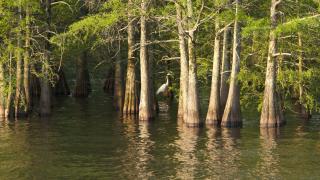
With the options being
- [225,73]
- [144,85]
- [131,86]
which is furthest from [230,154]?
[131,86]

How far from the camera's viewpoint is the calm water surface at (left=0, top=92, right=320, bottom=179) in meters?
28.3

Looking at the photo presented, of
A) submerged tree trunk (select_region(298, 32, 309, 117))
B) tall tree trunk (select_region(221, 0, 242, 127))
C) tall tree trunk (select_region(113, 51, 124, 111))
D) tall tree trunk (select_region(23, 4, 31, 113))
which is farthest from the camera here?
tall tree trunk (select_region(113, 51, 124, 111))

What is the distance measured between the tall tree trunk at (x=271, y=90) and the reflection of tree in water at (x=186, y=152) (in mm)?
3814

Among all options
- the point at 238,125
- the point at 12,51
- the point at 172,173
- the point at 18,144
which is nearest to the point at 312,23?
the point at 238,125

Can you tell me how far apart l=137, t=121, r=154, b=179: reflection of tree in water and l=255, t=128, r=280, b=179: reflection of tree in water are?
413cm

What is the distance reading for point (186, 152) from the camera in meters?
33.3

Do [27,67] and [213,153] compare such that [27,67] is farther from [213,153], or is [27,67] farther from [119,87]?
[213,153]

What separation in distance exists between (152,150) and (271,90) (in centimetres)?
950

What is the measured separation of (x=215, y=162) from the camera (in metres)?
30.5

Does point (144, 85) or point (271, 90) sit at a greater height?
point (144, 85)

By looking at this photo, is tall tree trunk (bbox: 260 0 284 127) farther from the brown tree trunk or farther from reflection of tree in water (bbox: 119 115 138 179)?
the brown tree trunk

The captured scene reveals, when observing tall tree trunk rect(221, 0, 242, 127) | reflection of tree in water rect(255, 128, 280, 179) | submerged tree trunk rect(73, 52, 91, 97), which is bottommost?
reflection of tree in water rect(255, 128, 280, 179)

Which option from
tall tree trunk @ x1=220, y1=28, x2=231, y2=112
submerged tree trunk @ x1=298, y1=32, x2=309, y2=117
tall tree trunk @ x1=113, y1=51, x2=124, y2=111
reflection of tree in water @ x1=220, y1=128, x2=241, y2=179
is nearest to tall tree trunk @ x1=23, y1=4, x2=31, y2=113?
tall tree trunk @ x1=113, y1=51, x2=124, y2=111

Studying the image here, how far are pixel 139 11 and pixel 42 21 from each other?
8.37 metres
